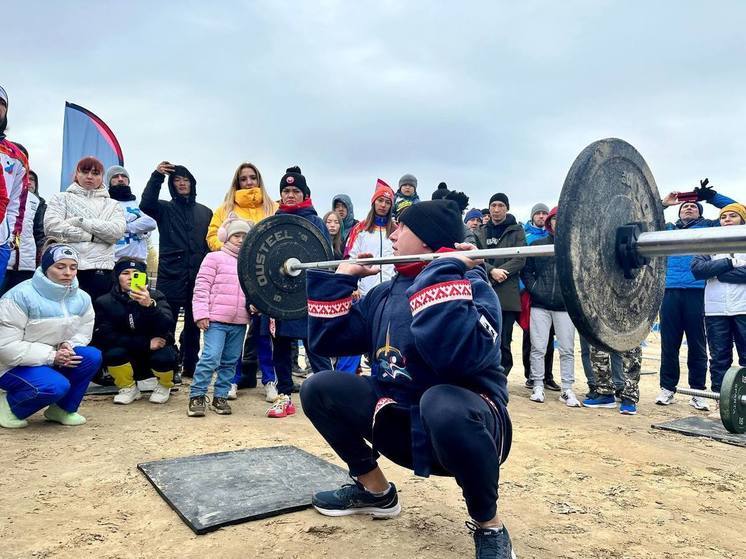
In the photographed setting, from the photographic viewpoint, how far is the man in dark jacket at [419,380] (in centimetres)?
177

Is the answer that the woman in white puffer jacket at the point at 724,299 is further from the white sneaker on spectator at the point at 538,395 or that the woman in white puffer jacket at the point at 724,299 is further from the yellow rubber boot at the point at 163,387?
the yellow rubber boot at the point at 163,387

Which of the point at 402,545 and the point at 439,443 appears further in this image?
the point at 402,545

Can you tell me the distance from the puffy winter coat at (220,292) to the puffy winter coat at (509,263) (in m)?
2.33

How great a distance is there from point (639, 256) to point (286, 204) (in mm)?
2993

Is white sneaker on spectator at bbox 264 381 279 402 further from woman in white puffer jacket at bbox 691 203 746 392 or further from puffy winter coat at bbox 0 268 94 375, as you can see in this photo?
woman in white puffer jacket at bbox 691 203 746 392

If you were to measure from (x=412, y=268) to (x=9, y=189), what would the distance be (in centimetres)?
311

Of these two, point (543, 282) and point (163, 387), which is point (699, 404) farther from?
point (163, 387)

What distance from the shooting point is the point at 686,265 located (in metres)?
4.98

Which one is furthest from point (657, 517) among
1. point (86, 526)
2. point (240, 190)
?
point (240, 190)

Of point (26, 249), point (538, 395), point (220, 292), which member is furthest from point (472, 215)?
point (26, 249)

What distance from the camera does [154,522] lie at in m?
2.13

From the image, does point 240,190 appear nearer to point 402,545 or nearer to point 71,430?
point 71,430

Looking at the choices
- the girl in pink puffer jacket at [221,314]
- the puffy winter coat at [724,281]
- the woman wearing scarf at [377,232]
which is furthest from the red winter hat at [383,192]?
the puffy winter coat at [724,281]

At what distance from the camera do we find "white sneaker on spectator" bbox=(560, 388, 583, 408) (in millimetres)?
4883
